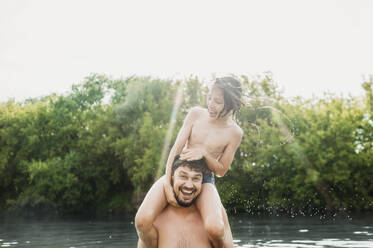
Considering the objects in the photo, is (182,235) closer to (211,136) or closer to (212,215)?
(212,215)

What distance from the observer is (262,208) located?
34.7 m

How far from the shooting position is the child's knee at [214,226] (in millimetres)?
6262

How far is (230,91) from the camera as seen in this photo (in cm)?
664

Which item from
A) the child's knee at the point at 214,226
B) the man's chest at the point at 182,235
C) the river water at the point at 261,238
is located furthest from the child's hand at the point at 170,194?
the river water at the point at 261,238

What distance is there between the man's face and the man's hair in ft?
0.14

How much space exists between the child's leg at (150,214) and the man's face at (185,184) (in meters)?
0.24

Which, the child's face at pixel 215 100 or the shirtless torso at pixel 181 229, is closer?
the shirtless torso at pixel 181 229

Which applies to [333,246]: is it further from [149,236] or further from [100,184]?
[100,184]

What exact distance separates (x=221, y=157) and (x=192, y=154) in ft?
1.84

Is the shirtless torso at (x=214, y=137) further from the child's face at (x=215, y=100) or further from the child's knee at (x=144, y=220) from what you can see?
the child's knee at (x=144, y=220)

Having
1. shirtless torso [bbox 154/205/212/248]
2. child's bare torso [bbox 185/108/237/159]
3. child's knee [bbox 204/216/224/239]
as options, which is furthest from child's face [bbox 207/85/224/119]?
child's knee [bbox 204/216/224/239]

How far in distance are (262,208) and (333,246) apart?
2015cm

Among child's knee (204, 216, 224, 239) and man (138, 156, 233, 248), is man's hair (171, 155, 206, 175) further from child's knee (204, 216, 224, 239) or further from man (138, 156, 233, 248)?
child's knee (204, 216, 224, 239)

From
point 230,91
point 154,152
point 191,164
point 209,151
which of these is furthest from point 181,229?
point 154,152
